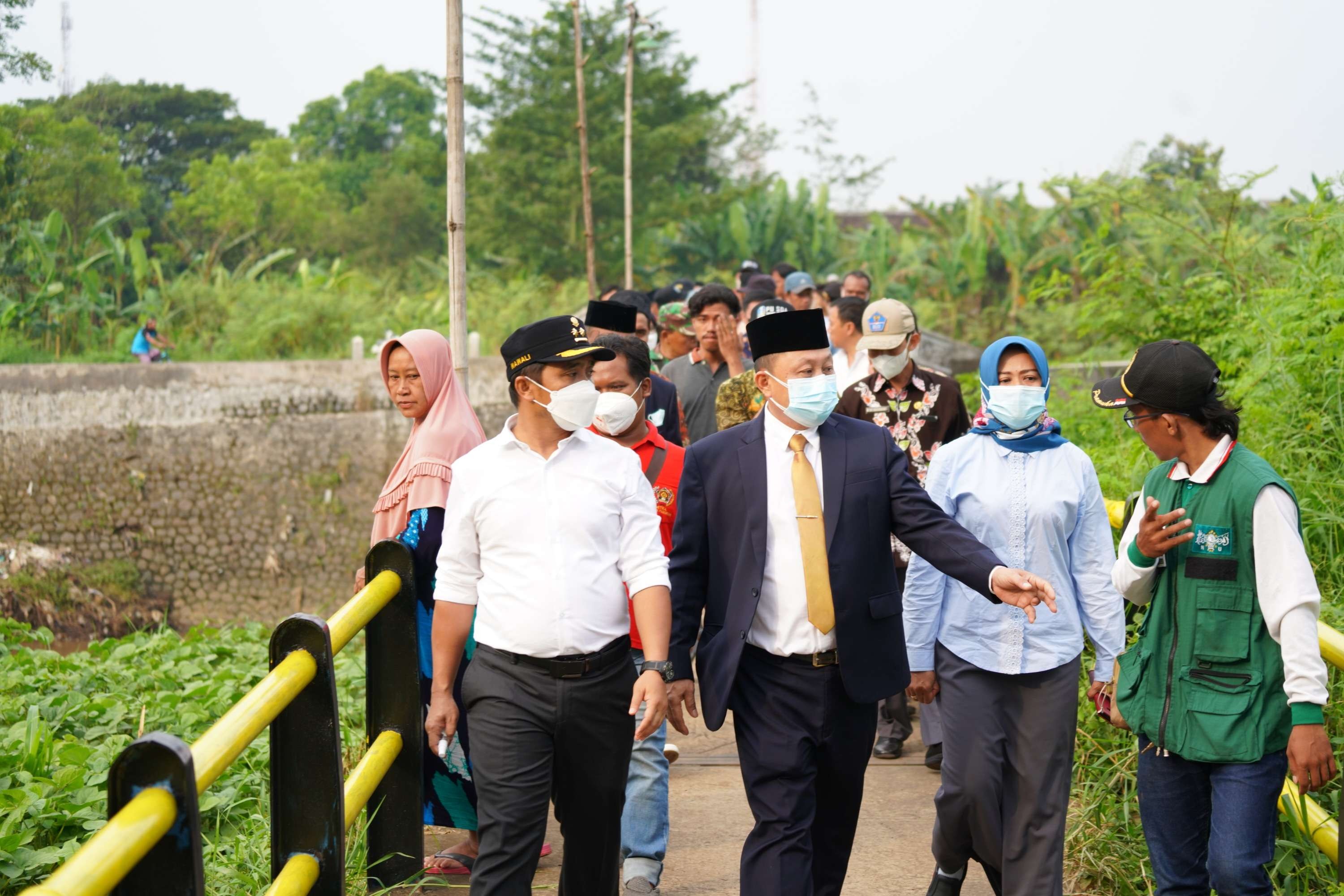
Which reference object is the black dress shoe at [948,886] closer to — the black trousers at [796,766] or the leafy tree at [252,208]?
the black trousers at [796,766]

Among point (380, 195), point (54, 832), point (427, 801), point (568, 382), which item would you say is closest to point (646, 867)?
point (427, 801)

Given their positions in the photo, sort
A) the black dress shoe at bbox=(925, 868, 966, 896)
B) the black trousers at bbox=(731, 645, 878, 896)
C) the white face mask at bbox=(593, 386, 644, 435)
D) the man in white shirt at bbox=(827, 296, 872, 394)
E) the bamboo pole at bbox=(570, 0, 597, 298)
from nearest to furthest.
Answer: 1. the black trousers at bbox=(731, 645, 878, 896)
2. the black dress shoe at bbox=(925, 868, 966, 896)
3. the white face mask at bbox=(593, 386, 644, 435)
4. the man in white shirt at bbox=(827, 296, 872, 394)
5. the bamboo pole at bbox=(570, 0, 597, 298)

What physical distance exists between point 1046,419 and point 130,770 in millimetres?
2854

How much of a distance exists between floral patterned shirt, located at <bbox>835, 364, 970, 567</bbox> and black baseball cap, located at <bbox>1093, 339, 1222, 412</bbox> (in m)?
2.22

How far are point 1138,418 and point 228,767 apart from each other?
243 centimetres

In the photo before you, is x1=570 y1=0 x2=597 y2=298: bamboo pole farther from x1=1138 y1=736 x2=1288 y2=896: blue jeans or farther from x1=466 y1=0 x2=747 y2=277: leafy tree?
x1=1138 y1=736 x2=1288 y2=896: blue jeans

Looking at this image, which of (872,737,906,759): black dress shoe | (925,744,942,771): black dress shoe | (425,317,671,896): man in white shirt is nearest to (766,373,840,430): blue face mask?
(425,317,671,896): man in white shirt

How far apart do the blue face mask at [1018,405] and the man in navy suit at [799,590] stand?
1.41 ft

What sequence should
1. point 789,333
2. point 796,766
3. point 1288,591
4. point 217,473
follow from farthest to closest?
point 217,473 → point 789,333 → point 796,766 → point 1288,591

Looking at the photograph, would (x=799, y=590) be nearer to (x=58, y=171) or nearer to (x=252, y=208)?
(x=58, y=171)

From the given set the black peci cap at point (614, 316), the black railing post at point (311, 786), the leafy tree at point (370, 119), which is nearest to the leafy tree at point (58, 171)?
the black peci cap at point (614, 316)

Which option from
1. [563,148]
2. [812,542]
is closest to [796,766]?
[812,542]

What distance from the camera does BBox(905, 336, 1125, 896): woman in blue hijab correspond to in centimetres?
366

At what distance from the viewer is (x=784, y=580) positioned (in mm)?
3463
